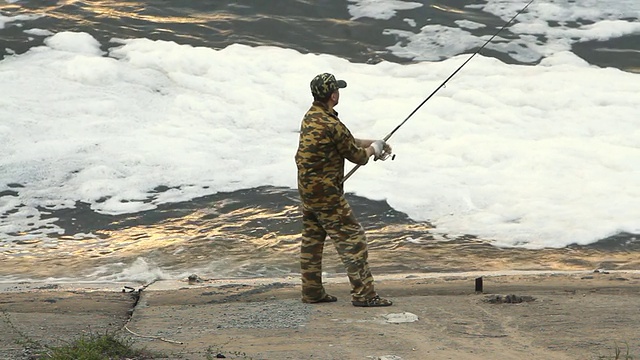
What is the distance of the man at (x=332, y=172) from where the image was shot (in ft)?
23.5

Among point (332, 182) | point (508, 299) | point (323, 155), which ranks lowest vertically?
point (508, 299)

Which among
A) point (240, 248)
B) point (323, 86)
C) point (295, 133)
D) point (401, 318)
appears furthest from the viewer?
point (295, 133)

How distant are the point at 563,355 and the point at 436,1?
557 inches

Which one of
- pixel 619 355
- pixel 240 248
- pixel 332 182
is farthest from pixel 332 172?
pixel 240 248

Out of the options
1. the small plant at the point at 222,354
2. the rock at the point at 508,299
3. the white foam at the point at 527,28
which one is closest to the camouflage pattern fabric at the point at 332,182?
the rock at the point at 508,299

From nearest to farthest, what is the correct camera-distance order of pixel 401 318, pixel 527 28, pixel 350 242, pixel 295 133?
1. pixel 401 318
2. pixel 350 242
3. pixel 295 133
4. pixel 527 28

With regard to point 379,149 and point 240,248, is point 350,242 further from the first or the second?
point 240,248

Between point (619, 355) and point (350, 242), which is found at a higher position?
point (350, 242)

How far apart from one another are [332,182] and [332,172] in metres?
0.07

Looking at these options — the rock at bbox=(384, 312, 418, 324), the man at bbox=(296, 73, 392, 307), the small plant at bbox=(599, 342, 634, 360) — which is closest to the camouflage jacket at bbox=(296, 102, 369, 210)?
the man at bbox=(296, 73, 392, 307)

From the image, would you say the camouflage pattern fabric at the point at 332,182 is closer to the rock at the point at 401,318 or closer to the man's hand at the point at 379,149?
the man's hand at the point at 379,149

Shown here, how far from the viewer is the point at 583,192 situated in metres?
11.6

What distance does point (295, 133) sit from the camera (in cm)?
1394

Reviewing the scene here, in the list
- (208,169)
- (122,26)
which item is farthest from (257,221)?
(122,26)
